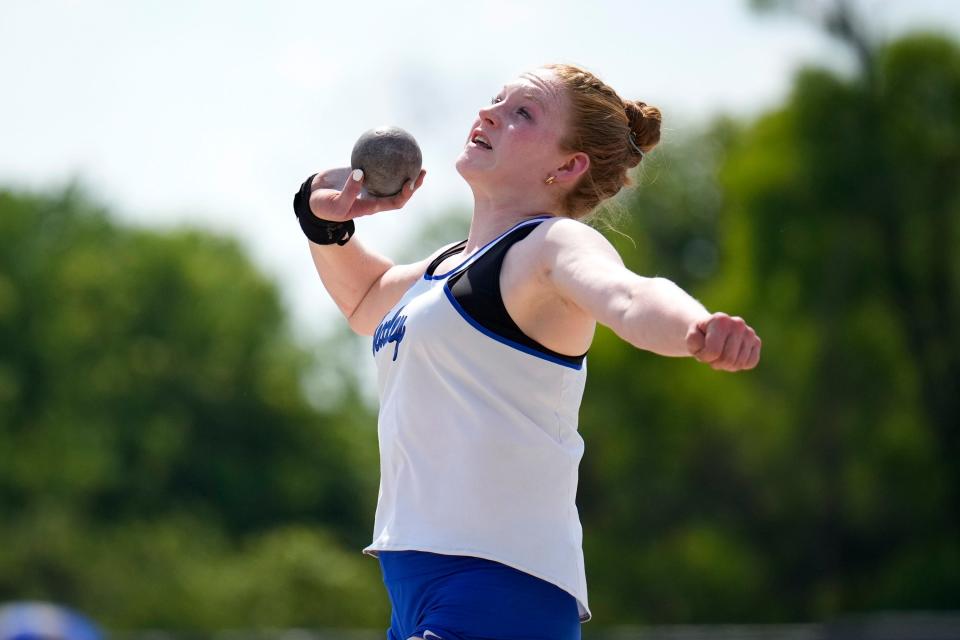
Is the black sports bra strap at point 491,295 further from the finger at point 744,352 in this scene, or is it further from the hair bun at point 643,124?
the finger at point 744,352

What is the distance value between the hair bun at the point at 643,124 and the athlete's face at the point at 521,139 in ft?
0.77

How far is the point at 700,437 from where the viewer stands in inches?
1249

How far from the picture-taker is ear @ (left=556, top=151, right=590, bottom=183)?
3.79 meters

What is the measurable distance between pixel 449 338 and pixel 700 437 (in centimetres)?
2886

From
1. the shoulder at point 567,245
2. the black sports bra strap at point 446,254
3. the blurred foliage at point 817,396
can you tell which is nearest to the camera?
the shoulder at point 567,245

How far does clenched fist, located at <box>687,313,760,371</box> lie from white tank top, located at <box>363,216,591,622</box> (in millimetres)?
799

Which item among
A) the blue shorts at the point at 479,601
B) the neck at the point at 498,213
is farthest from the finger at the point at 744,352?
the neck at the point at 498,213

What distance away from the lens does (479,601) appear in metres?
3.33

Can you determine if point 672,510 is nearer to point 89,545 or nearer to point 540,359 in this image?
point 89,545

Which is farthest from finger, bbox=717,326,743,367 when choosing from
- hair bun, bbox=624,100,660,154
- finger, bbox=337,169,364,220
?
finger, bbox=337,169,364,220

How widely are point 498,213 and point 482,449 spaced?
27.2 inches

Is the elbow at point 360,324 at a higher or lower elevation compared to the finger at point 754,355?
higher

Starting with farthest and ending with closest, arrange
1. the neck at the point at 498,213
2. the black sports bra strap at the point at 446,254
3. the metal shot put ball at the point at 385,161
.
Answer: the metal shot put ball at the point at 385,161
the black sports bra strap at the point at 446,254
the neck at the point at 498,213

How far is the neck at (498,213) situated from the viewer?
12.2 feet
